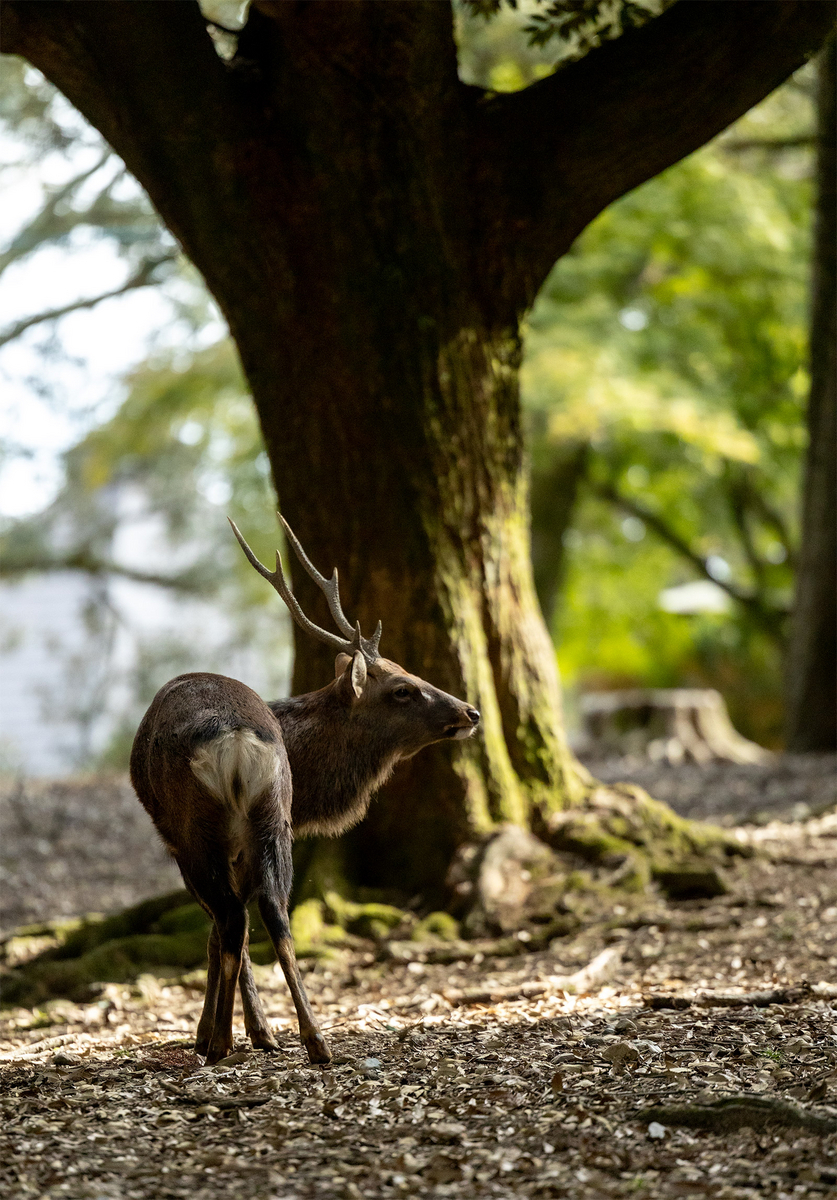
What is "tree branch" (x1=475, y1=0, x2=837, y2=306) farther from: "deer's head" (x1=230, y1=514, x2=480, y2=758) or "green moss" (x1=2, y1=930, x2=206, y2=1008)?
"green moss" (x1=2, y1=930, x2=206, y2=1008)

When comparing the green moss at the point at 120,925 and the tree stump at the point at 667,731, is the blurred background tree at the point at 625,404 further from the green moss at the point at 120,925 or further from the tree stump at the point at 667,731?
the green moss at the point at 120,925

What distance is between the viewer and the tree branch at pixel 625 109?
546cm

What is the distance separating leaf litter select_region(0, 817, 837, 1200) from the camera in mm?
2896

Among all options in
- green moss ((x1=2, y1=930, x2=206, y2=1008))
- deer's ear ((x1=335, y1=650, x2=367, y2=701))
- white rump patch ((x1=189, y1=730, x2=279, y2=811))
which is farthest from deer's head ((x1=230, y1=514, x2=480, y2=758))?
green moss ((x1=2, y1=930, x2=206, y2=1008))

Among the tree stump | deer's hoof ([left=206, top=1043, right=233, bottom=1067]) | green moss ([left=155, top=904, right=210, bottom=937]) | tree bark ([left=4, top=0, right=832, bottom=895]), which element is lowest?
deer's hoof ([left=206, top=1043, right=233, bottom=1067])

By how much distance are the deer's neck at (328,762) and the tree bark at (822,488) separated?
6767mm

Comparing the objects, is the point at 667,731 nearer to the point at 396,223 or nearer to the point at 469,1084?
the point at 396,223

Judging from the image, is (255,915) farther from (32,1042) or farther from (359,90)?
(359,90)

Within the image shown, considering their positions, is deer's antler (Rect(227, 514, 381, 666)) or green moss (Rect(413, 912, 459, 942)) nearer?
deer's antler (Rect(227, 514, 381, 666))

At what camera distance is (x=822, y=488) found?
10492mm

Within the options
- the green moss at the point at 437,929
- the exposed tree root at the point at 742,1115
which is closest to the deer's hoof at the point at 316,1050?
the exposed tree root at the point at 742,1115

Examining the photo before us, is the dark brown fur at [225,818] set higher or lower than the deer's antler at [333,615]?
lower

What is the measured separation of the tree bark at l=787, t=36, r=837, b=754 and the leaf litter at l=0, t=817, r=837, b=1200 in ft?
18.0

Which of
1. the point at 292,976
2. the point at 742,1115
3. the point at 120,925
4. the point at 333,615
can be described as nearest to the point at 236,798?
the point at 292,976
